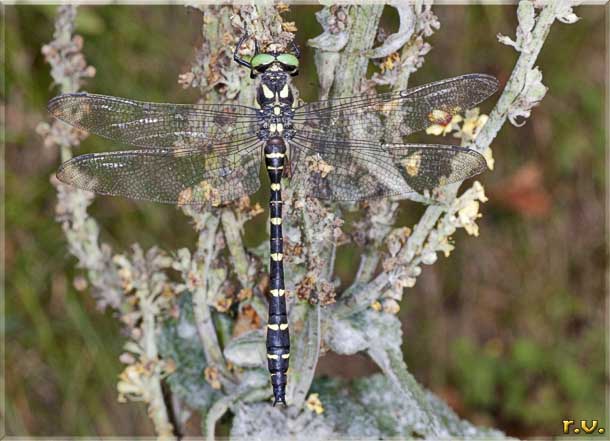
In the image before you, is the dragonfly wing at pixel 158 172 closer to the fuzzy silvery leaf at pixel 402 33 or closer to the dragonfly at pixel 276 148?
the dragonfly at pixel 276 148

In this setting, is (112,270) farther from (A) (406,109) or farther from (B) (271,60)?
(A) (406,109)

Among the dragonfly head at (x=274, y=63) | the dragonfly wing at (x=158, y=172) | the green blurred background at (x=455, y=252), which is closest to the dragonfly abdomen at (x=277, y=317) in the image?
the dragonfly wing at (x=158, y=172)

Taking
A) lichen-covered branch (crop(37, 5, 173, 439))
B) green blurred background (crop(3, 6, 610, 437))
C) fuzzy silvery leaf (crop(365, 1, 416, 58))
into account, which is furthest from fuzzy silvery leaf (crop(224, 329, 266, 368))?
green blurred background (crop(3, 6, 610, 437))

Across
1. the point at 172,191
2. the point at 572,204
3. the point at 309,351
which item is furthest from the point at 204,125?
the point at 572,204

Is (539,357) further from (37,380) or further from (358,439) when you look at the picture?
(37,380)

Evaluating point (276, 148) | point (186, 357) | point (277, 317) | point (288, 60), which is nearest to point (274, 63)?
point (288, 60)

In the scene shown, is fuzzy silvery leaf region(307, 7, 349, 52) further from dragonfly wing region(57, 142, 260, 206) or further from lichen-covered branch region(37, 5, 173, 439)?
lichen-covered branch region(37, 5, 173, 439)
